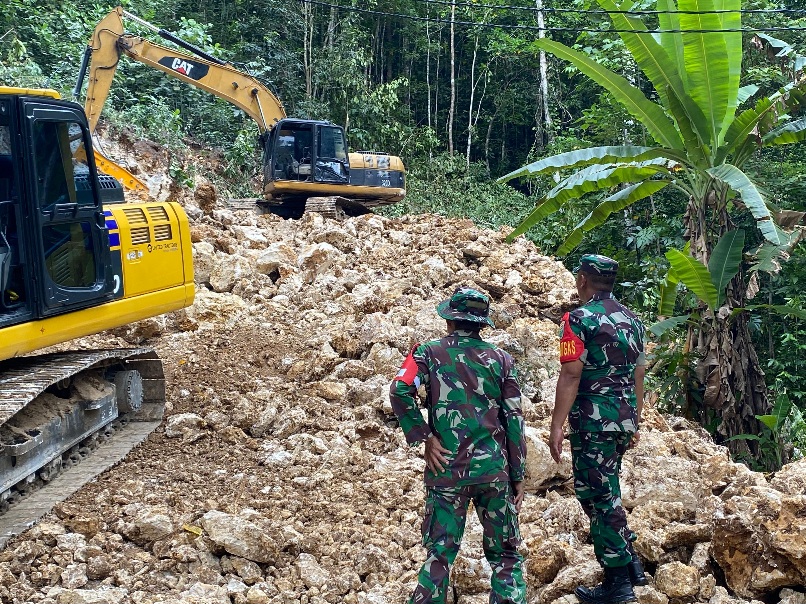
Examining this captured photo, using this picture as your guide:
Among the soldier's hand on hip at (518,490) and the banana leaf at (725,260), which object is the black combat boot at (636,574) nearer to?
the soldier's hand on hip at (518,490)

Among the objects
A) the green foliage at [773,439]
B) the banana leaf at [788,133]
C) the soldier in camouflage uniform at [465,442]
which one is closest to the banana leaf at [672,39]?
the banana leaf at [788,133]

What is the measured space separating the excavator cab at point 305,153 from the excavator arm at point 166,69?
316 mm

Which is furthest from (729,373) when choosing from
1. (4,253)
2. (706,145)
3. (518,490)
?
(4,253)

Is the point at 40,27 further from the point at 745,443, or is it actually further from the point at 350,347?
the point at 745,443

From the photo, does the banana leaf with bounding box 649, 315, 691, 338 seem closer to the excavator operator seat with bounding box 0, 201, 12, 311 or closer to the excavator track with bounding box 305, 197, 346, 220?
the excavator operator seat with bounding box 0, 201, 12, 311

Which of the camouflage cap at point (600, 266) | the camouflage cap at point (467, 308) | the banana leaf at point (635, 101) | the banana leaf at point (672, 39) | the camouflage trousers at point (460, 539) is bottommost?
the camouflage trousers at point (460, 539)

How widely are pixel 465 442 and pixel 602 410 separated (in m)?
0.77

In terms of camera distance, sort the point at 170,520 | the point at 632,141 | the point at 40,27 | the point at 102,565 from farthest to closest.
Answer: the point at 40,27 → the point at 632,141 → the point at 170,520 → the point at 102,565

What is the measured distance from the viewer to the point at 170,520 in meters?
4.30

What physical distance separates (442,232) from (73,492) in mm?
6714

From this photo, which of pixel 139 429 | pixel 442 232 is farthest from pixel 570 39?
pixel 139 429

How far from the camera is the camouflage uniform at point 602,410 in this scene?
3633 mm

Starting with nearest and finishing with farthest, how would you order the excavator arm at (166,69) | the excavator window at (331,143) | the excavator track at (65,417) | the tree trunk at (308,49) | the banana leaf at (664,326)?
the excavator track at (65,417) → the banana leaf at (664,326) → the excavator arm at (166,69) → the excavator window at (331,143) → the tree trunk at (308,49)

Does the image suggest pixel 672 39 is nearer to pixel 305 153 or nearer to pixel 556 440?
pixel 556 440
